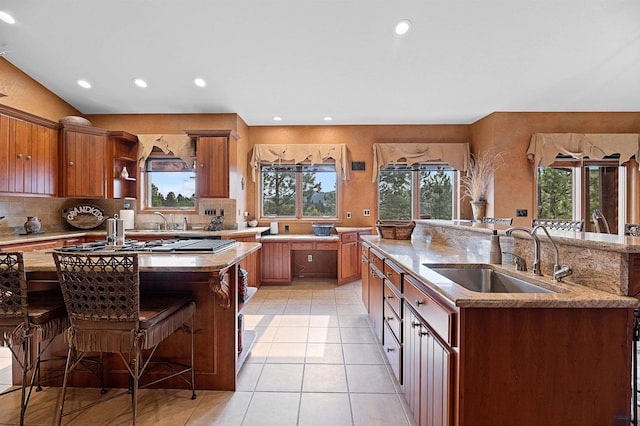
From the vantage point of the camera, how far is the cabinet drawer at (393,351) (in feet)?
6.42

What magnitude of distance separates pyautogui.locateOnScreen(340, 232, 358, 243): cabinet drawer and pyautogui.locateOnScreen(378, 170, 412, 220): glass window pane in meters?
0.84

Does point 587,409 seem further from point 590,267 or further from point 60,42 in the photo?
point 60,42

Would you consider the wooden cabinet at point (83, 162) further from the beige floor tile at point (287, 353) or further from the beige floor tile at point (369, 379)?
the beige floor tile at point (369, 379)

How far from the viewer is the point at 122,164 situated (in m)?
4.80

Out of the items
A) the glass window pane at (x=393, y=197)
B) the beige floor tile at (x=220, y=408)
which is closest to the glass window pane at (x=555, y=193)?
the glass window pane at (x=393, y=197)

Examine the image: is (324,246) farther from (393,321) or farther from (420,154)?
(393,321)

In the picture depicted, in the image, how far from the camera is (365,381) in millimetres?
2133

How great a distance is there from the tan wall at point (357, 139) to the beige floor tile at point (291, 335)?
8.35 feet

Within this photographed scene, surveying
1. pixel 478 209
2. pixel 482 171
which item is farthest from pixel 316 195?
pixel 482 171

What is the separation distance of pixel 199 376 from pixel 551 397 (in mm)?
1979

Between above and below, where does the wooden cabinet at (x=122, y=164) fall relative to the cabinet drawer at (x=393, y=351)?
above

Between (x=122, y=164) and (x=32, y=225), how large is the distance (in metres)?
1.44

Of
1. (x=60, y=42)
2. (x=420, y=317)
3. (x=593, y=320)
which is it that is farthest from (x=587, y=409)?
(x=60, y=42)

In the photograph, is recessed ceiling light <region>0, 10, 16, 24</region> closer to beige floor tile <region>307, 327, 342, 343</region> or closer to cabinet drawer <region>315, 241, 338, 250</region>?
cabinet drawer <region>315, 241, 338, 250</region>
